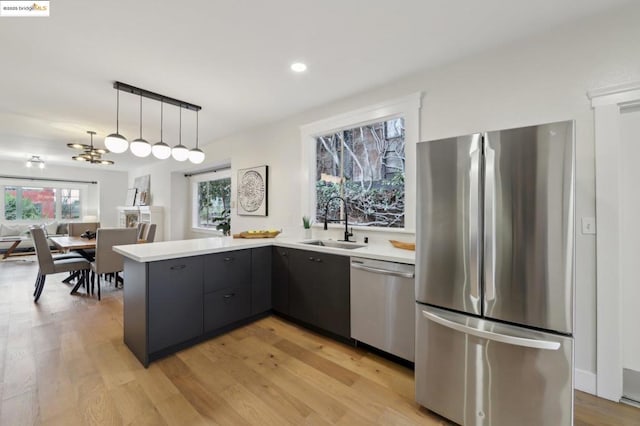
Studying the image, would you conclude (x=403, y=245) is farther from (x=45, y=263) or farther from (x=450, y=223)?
(x=45, y=263)

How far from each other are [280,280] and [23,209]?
29.3 feet

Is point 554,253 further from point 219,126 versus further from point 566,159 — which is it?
point 219,126

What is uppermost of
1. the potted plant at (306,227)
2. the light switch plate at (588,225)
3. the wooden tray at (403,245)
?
the light switch plate at (588,225)

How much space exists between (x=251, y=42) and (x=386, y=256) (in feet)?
6.49

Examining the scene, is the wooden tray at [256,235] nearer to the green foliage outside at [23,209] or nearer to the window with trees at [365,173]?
the window with trees at [365,173]

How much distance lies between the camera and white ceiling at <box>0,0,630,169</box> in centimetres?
175

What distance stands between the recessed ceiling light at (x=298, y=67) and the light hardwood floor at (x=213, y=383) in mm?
2530

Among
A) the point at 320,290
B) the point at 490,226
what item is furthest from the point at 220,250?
the point at 490,226

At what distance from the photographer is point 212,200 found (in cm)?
610

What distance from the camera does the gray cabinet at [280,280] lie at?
2.83 meters

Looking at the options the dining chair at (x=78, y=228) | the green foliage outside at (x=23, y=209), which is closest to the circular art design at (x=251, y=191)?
the dining chair at (x=78, y=228)

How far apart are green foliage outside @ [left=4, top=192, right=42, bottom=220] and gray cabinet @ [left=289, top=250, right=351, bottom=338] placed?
29.5 feet

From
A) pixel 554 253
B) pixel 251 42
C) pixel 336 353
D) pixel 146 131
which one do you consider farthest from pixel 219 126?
pixel 554 253

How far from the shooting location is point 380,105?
2787mm
